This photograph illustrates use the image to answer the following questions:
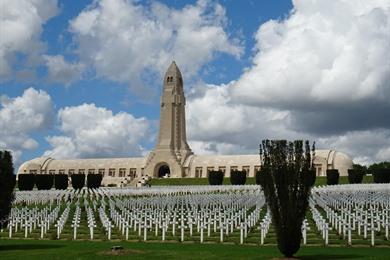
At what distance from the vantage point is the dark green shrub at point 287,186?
13523mm

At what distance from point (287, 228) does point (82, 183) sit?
46.7 metres

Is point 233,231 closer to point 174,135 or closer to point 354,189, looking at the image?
point 354,189

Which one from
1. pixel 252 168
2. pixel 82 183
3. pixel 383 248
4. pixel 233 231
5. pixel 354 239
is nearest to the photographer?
pixel 383 248

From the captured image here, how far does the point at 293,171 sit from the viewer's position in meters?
13.7

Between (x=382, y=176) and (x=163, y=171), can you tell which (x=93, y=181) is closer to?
(x=382, y=176)

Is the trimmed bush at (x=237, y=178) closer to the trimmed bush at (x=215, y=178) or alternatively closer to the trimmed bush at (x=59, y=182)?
the trimmed bush at (x=215, y=178)

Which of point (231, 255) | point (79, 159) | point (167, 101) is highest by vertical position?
point (167, 101)

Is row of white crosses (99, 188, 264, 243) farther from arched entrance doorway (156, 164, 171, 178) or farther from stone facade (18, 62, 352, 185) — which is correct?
arched entrance doorway (156, 164, 171, 178)

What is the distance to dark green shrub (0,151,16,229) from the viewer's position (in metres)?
16.8

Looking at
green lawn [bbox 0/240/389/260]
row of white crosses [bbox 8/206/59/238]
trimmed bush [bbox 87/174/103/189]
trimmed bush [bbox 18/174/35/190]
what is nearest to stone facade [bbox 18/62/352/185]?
trimmed bush [bbox 87/174/103/189]

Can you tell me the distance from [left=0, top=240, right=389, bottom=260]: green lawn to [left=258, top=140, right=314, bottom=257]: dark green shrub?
0.77m

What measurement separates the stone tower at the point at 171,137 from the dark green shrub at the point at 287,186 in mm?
71313

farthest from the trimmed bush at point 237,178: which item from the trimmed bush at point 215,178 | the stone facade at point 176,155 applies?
the stone facade at point 176,155

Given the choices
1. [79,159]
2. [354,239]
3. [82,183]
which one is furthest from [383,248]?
[79,159]
